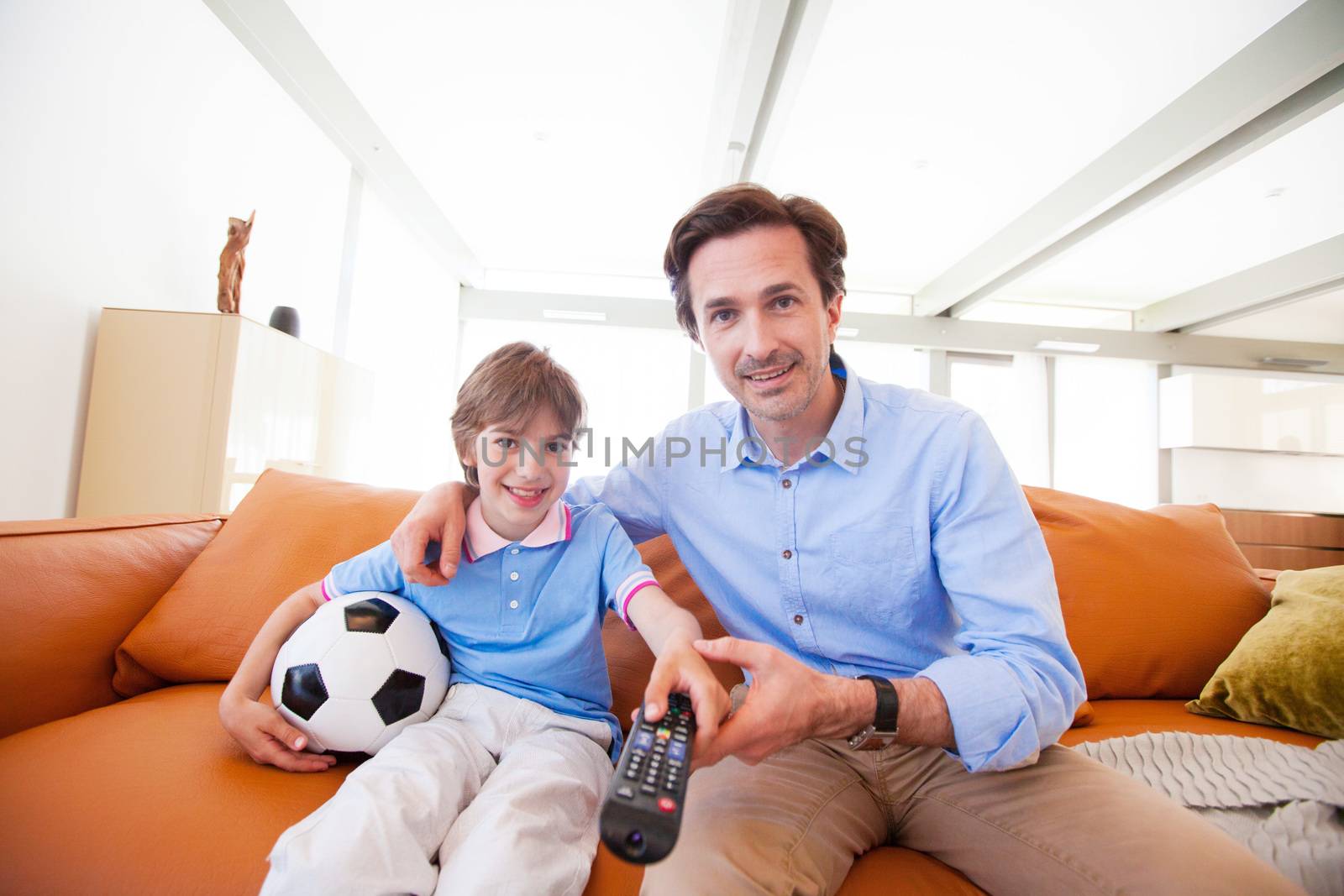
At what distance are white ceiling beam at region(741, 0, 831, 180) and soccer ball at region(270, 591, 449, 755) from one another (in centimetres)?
307

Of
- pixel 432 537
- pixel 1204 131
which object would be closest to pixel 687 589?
pixel 432 537

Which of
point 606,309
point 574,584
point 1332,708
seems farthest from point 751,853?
point 606,309

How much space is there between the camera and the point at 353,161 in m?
4.02

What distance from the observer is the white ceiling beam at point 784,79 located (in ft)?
9.36

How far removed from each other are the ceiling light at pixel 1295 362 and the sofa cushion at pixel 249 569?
8.11m

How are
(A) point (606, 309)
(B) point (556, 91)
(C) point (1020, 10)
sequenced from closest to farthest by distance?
(C) point (1020, 10) → (B) point (556, 91) → (A) point (606, 309)

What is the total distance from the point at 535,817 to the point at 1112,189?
15.2 feet

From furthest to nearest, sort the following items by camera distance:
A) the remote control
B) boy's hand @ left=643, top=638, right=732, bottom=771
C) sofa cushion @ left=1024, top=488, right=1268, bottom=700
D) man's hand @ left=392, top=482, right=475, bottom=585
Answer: sofa cushion @ left=1024, top=488, right=1268, bottom=700 → man's hand @ left=392, top=482, right=475, bottom=585 → boy's hand @ left=643, top=638, right=732, bottom=771 → the remote control

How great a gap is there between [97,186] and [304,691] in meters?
2.46

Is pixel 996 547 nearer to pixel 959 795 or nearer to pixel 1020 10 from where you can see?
pixel 959 795

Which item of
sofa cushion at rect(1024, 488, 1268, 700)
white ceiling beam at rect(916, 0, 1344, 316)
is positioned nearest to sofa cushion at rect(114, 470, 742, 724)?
sofa cushion at rect(1024, 488, 1268, 700)

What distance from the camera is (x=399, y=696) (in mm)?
974

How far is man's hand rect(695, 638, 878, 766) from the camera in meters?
0.68

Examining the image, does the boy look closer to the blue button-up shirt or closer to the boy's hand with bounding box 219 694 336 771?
the boy's hand with bounding box 219 694 336 771
